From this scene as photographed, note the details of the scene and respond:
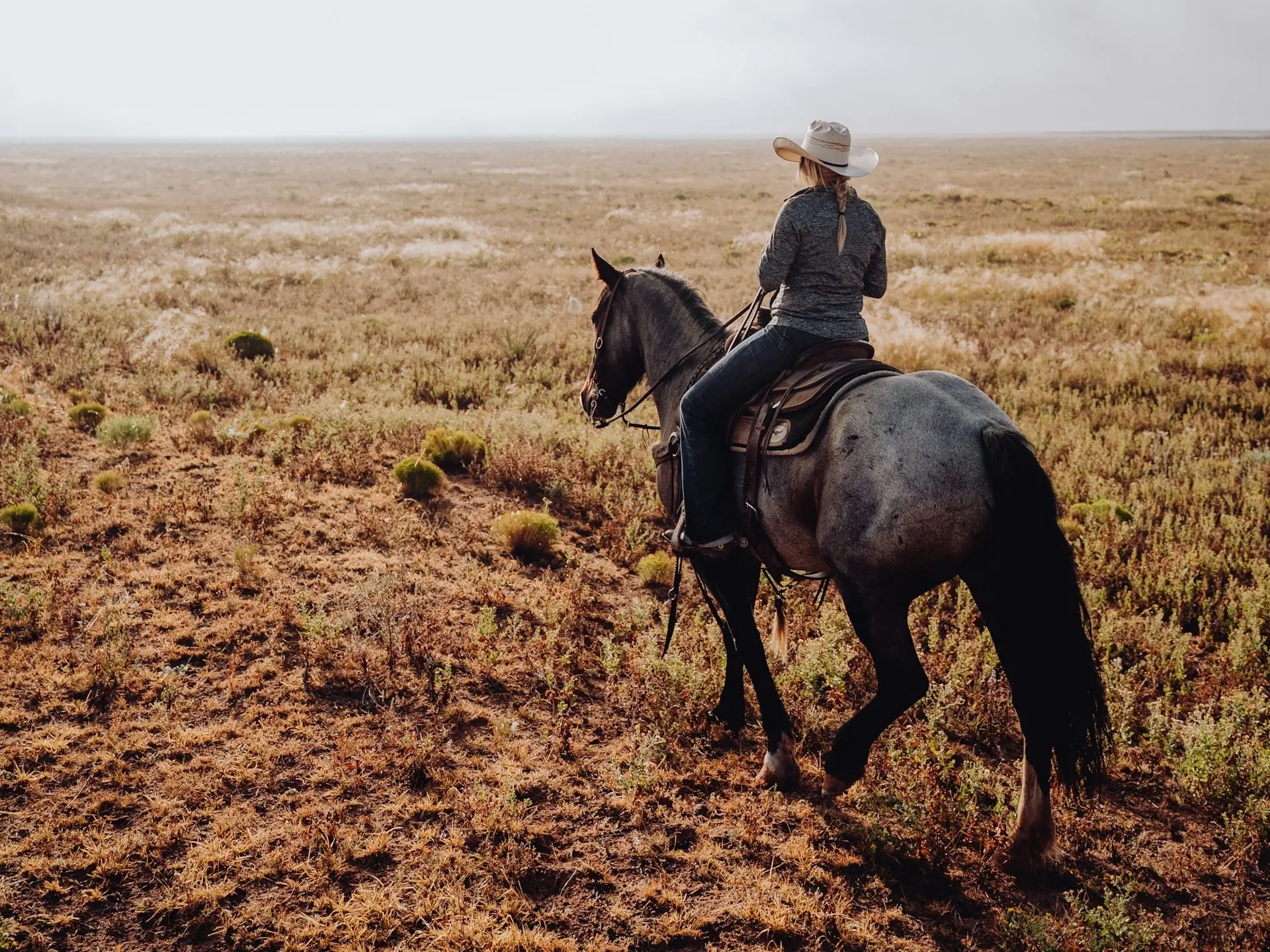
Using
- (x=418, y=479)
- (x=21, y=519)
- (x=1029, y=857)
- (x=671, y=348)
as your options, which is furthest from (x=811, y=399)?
(x=21, y=519)

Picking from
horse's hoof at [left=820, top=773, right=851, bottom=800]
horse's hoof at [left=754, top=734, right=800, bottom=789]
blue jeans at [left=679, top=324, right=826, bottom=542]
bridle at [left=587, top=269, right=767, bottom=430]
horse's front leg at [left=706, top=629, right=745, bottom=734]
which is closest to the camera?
horse's hoof at [left=820, top=773, right=851, bottom=800]

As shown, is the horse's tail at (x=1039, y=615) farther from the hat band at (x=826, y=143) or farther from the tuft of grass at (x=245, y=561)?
the tuft of grass at (x=245, y=561)

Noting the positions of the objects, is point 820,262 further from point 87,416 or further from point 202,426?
point 87,416

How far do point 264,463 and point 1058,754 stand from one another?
8.02 meters

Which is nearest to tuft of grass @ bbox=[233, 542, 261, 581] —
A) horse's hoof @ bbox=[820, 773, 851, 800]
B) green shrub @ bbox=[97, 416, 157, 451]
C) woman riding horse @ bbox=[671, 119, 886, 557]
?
green shrub @ bbox=[97, 416, 157, 451]

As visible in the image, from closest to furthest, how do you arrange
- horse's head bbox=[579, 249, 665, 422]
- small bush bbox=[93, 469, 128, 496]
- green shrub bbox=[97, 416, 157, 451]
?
horse's head bbox=[579, 249, 665, 422] < small bush bbox=[93, 469, 128, 496] < green shrub bbox=[97, 416, 157, 451]

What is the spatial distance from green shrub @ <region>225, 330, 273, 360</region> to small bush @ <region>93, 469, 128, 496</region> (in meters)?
5.64

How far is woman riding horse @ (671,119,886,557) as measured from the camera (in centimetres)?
404

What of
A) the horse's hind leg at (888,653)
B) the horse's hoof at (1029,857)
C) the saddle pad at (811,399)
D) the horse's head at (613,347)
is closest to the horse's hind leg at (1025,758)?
the horse's hoof at (1029,857)

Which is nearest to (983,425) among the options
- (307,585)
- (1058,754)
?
(1058,754)

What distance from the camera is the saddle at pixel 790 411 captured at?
159 inches

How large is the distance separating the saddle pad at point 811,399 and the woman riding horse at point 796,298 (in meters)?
0.20

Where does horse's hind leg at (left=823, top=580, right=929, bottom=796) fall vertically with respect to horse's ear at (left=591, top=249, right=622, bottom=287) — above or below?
below

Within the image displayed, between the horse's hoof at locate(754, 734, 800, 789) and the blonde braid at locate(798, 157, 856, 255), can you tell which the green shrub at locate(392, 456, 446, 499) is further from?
the blonde braid at locate(798, 157, 856, 255)
